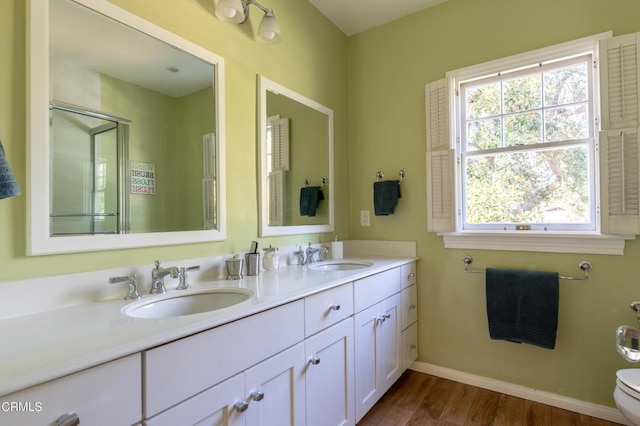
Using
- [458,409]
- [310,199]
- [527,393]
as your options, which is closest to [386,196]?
[310,199]

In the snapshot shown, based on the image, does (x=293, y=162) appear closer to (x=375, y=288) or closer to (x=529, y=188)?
(x=375, y=288)

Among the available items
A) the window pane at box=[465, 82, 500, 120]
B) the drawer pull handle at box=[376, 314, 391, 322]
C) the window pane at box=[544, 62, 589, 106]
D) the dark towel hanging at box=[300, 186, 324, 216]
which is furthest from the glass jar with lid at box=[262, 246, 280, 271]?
the window pane at box=[544, 62, 589, 106]

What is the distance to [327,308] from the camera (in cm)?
147

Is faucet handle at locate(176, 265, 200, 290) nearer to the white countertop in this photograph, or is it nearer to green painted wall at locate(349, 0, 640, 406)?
the white countertop

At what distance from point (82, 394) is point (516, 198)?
236 centimetres

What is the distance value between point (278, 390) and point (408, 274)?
1.33 metres

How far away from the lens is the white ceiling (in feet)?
7.63

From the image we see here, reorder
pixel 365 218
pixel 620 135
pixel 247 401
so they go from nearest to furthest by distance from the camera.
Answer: pixel 247 401 < pixel 620 135 < pixel 365 218

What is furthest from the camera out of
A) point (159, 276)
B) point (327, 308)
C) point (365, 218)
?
point (365, 218)

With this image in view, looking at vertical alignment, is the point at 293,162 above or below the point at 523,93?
below

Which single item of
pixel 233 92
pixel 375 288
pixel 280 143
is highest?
pixel 233 92

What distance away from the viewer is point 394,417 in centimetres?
186

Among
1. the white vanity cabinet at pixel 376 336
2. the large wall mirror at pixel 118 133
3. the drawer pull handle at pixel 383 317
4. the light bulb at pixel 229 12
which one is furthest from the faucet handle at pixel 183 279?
the light bulb at pixel 229 12

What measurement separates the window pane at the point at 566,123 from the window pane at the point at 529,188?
0.27 ft
